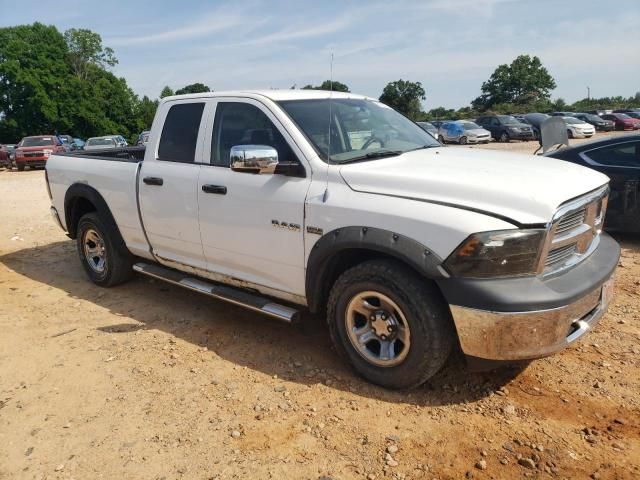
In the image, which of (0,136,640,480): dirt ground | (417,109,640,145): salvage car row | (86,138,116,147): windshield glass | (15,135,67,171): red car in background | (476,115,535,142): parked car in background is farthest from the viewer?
(476,115,535,142): parked car in background

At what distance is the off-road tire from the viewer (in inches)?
212

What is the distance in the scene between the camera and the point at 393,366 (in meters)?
3.25

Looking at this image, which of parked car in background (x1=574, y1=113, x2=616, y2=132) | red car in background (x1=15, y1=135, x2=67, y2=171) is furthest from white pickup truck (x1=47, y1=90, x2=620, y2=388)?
parked car in background (x1=574, y1=113, x2=616, y2=132)

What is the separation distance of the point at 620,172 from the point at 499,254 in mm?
4506

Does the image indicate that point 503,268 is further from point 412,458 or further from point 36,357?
point 36,357

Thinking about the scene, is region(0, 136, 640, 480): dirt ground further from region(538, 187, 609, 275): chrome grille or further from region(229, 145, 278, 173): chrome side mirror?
region(229, 145, 278, 173): chrome side mirror

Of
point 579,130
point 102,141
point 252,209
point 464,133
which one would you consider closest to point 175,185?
point 252,209

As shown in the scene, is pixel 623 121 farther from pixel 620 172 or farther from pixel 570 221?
pixel 570 221

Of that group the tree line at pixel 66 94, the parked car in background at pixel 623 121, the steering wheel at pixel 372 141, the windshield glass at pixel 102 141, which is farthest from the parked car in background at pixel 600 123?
the steering wheel at pixel 372 141

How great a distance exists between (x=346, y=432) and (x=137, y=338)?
2175mm

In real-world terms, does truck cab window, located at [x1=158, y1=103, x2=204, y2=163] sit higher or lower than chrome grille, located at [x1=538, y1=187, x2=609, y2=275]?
higher

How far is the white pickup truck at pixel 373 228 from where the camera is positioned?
283cm

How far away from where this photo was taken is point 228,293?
4156 mm

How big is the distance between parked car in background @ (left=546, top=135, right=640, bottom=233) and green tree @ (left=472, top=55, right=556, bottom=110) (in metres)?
79.9
